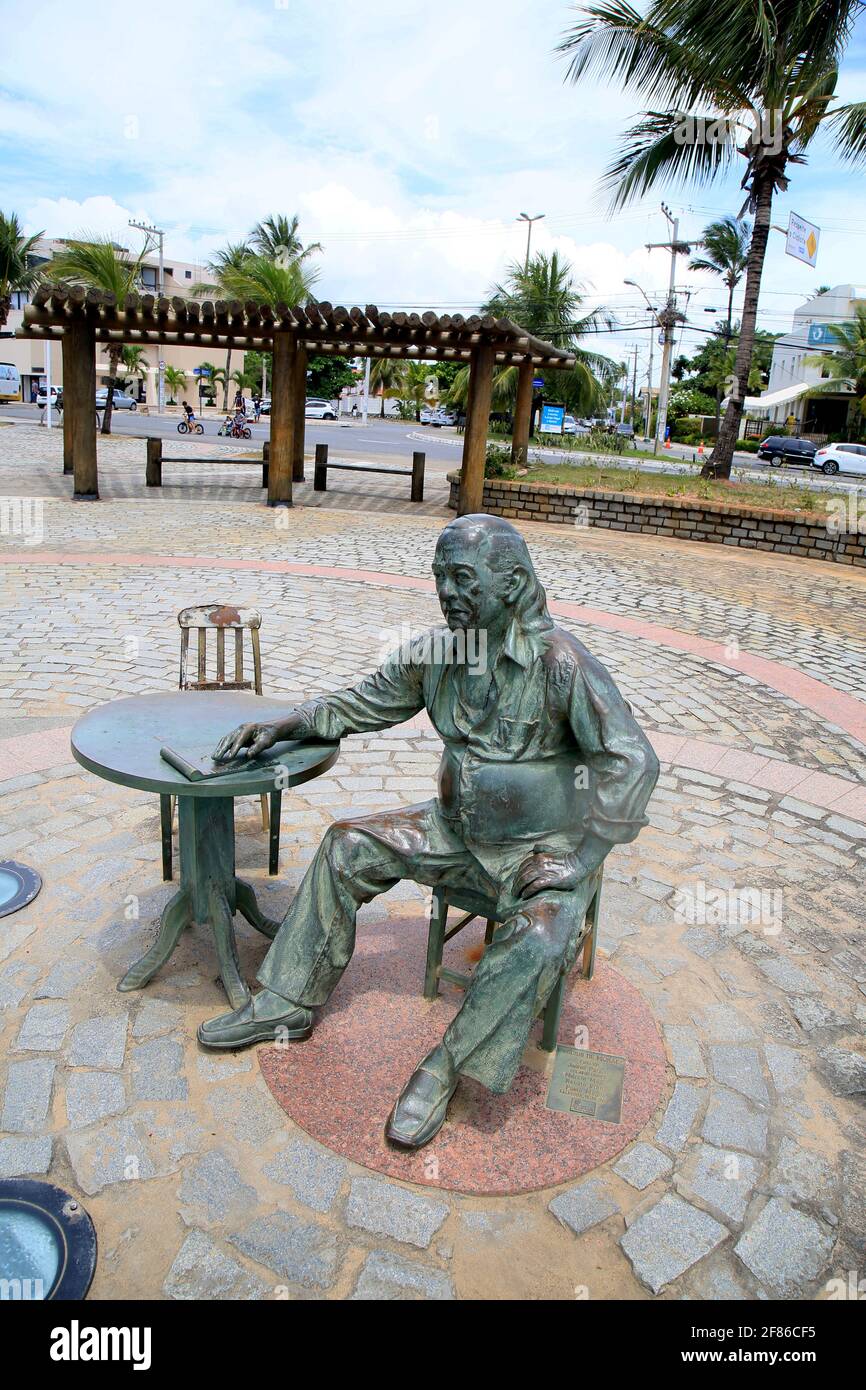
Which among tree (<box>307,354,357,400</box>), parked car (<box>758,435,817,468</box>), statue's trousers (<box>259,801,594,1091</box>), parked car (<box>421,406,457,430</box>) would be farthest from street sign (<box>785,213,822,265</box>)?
tree (<box>307,354,357,400</box>)

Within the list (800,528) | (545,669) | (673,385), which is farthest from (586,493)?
(673,385)

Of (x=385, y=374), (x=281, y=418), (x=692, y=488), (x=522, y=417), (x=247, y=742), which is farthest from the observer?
(x=385, y=374)

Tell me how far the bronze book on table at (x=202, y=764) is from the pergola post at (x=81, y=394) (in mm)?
12546

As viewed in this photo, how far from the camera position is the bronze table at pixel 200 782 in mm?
2908

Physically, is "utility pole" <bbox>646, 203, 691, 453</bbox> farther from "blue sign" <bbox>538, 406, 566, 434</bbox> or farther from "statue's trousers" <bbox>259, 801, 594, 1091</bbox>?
"statue's trousers" <bbox>259, 801, 594, 1091</bbox>

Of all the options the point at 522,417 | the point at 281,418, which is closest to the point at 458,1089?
the point at 281,418

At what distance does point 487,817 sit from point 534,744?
263 mm

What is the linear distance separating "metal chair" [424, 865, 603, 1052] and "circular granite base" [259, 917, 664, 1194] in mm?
67

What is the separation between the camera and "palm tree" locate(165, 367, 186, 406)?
5206cm

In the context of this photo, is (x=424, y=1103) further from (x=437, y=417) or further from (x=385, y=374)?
(x=385, y=374)

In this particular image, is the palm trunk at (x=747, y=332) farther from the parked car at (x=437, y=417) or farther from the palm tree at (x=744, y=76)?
the parked car at (x=437, y=417)

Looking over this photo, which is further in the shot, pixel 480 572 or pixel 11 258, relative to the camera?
pixel 11 258

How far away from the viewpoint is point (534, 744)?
2.87 meters
